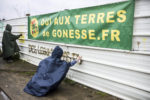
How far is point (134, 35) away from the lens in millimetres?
3150

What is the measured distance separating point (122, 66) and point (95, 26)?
123 cm

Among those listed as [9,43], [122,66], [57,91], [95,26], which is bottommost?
[57,91]

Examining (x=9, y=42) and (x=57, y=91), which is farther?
(x=9, y=42)

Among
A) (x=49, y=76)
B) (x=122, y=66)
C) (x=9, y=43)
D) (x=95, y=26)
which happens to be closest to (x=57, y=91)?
(x=49, y=76)

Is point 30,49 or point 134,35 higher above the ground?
point 134,35

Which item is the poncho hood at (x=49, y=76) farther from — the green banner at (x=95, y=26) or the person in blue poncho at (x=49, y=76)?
the green banner at (x=95, y=26)

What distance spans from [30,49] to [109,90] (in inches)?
172

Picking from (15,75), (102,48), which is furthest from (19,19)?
(102,48)

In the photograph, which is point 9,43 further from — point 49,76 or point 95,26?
point 95,26

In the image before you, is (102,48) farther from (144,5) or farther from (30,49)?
(30,49)

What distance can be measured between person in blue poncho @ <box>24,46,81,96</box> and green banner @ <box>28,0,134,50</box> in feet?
3.17

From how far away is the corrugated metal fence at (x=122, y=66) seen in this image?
3035 millimetres

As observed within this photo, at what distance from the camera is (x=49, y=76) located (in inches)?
141

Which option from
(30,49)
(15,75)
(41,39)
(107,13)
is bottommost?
(15,75)
